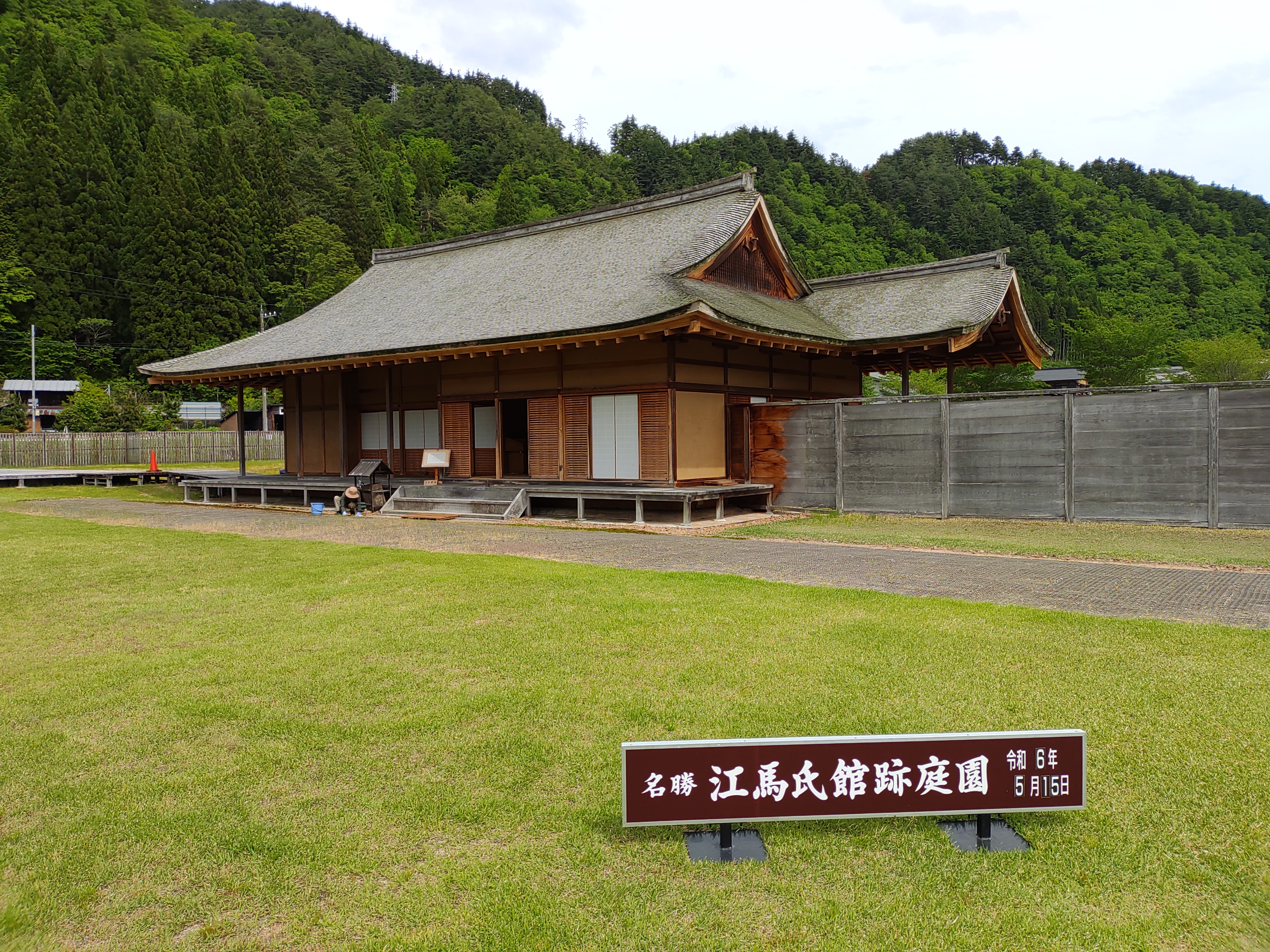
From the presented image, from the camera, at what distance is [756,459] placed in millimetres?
16469

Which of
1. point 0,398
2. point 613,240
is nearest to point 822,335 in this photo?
point 613,240

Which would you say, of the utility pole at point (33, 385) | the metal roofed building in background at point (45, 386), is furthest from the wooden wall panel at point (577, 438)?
the metal roofed building in background at point (45, 386)

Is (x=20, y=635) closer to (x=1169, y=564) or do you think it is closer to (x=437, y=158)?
(x=1169, y=564)

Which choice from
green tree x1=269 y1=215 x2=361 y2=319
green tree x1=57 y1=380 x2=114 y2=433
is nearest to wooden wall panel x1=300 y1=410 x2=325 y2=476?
green tree x1=57 y1=380 x2=114 y2=433

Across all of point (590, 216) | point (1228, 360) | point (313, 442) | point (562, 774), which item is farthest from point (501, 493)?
point (1228, 360)

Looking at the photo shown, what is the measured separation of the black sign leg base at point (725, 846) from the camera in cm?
303

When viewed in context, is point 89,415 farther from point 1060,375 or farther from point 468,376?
point 1060,375

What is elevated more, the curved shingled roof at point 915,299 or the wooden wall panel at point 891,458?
the curved shingled roof at point 915,299

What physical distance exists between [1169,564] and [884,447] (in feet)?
19.3

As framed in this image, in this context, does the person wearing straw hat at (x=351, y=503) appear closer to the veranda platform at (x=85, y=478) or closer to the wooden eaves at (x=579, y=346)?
the wooden eaves at (x=579, y=346)

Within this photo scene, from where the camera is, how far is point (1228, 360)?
44.8m

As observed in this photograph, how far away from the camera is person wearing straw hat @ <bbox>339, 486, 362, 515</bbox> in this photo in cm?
1720

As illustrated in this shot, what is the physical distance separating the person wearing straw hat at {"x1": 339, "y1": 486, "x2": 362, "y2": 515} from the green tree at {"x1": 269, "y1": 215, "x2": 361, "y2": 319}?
44927 millimetres

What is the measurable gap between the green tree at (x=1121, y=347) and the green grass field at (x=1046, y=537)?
3461 centimetres
